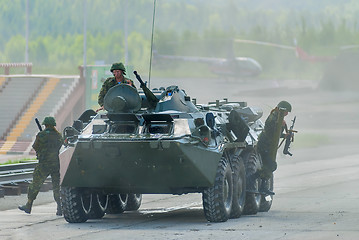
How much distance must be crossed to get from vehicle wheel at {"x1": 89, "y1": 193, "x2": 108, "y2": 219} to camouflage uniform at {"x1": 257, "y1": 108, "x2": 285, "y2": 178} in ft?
9.86

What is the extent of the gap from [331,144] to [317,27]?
23215 millimetres

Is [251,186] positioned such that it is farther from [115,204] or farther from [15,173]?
[15,173]

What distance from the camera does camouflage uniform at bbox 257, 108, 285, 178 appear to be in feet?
68.7

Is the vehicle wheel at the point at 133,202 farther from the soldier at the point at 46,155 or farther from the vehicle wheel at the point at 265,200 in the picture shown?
the vehicle wheel at the point at 265,200

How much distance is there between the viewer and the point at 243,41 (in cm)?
6638

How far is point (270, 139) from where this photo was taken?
21125mm

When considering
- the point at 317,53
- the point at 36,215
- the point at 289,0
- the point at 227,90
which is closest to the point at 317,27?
the point at 317,53

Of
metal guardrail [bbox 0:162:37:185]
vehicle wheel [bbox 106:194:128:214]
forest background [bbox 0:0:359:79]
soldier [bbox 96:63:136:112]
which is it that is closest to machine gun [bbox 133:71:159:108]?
soldier [bbox 96:63:136:112]

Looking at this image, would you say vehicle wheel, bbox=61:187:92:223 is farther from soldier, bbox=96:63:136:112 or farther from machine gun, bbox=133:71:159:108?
machine gun, bbox=133:71:159:108

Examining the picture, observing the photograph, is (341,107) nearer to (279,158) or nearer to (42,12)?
(42,12)

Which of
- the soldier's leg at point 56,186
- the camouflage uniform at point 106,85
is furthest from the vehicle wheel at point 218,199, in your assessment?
the soldier's leg at point 56,186

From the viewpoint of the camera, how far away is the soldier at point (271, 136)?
20.9 m

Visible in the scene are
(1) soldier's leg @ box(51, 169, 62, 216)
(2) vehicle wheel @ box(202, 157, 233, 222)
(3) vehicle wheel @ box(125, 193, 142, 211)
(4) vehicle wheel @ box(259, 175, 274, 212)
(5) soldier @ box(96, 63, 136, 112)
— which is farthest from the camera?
(3) vehicle wheel @ box(125, 193, 142, 211)

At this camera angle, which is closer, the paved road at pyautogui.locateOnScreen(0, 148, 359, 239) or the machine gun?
the paved road at pyautogui.locateOnScreen(0, 148, 359, 239)
